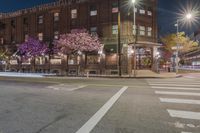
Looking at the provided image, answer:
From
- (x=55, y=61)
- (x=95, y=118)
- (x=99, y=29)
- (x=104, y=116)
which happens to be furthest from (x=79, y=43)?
(x=95, y=118)

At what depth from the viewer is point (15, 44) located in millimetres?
39219

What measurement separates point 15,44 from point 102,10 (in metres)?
18.5

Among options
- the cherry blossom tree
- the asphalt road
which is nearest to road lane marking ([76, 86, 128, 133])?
the asphalt road

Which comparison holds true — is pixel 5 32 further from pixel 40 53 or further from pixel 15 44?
pixel 40 53

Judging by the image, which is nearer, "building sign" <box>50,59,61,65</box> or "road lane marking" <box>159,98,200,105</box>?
"road lane marking" <box>159,98,200,105</box>

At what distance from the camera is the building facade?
29172 mm

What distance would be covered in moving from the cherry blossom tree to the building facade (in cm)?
186

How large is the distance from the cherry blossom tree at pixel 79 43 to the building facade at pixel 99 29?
1.86 metres

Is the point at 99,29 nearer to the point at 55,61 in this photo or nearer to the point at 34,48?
the point at 55,61

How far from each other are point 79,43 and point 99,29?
4695mm

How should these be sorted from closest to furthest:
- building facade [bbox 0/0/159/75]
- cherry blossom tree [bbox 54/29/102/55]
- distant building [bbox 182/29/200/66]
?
cherry blossom tree [bbox 54/29/102/55] → building facade [bbox 0/0/159/75] → distant building [bbox 182/29/200/66]

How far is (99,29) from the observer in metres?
30.8

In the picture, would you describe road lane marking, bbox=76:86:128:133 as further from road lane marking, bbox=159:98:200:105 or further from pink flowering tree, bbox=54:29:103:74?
pink flowering tree, bbox=54:29:103:74

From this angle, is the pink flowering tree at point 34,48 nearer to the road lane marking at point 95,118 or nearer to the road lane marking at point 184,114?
the road lane marking at point 95,118
